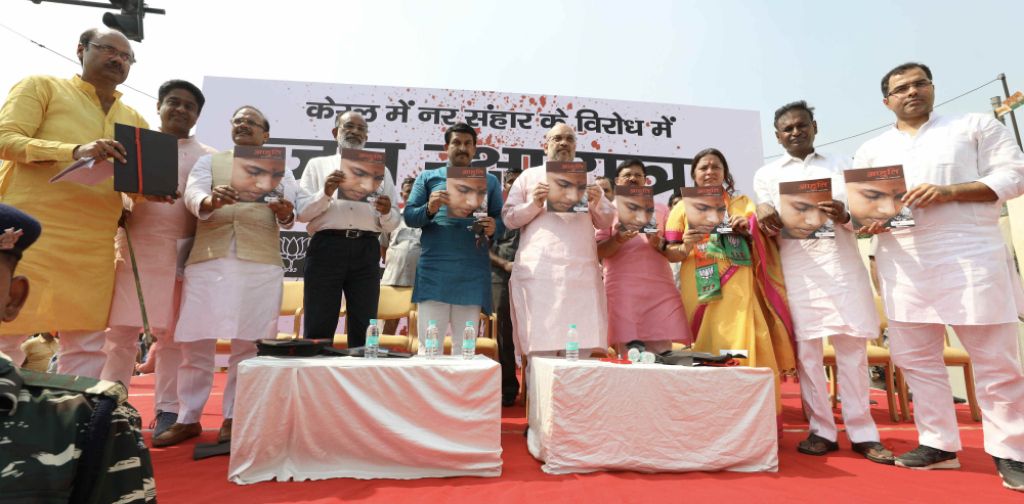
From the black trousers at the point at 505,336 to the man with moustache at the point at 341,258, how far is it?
1.49 m

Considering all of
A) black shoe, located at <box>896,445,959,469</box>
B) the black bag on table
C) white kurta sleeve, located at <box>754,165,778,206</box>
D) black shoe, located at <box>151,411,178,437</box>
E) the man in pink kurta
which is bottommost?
black shoe, located at <box>896,445,959,469</box>

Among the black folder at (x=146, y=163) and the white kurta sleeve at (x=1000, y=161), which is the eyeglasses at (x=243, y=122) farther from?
the white kurta sleeve at (x=1000, y=161)

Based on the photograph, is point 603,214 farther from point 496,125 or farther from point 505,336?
point 496,125

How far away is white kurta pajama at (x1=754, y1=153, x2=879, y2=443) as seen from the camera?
285 cm

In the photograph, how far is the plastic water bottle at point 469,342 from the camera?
275 cm

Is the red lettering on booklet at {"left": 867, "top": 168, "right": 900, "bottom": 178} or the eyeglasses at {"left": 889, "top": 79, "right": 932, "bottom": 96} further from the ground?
the eyeglasses at {"left": 889, "top": 79, "right": 932, "bottom": 96}

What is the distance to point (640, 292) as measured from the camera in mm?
3410

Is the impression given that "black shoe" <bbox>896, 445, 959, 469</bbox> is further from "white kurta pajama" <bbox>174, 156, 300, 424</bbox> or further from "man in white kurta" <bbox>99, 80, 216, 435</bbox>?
"man in white kurta" <bbox>99, 80, 216, 435</bbox>

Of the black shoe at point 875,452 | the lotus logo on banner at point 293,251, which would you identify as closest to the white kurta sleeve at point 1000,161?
the black shoe at point 875,452

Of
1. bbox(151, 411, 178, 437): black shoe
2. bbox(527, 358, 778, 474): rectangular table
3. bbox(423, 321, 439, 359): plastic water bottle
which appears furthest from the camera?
bbox(151, 411, 178, 437): black shoe

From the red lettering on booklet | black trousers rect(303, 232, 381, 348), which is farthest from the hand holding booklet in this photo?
the red lettering on booklet

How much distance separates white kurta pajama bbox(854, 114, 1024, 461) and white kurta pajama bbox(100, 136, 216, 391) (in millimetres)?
3910

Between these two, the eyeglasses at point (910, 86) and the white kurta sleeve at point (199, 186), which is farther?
the white kurta sleeve at point (199, 186)

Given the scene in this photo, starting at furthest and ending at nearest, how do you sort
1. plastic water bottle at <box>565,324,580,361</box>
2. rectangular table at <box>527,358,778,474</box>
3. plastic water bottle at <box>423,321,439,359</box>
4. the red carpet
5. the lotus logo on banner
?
the lotus logo on banner < plastic water bottle at <box>565,324,580,361</box> < plastic water bottle at <box>423,321,439,359</box> < rectangular table at <box>527,358,778,474</box> < the red carpet
